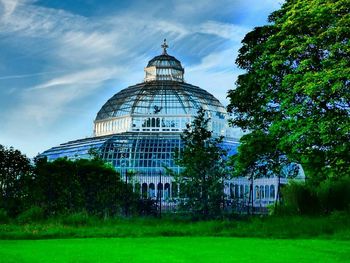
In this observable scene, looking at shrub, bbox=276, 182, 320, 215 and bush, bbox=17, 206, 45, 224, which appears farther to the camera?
shrub, bbox=276, 182, 320, 215

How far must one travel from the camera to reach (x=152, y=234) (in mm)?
18031

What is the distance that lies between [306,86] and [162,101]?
159 feet

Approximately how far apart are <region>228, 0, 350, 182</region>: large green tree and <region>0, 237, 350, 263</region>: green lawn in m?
5.75

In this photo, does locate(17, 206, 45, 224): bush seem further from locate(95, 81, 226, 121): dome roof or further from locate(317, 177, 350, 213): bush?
locate(95, 81, 226, 121): dome roof

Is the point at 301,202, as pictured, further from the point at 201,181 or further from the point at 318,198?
the point at 201,181

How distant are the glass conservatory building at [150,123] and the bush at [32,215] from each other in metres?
30.8

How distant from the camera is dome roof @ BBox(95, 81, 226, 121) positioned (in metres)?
66.4

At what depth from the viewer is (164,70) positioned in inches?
3014

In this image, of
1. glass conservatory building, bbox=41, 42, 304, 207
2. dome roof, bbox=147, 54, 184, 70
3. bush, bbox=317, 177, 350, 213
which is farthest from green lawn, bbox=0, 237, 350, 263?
dome roof, bbox=147, 54, 184, 70

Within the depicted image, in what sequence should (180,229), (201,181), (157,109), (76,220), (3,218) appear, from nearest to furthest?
(180,229), (76,220), (3,218), (201,181), (157,109)

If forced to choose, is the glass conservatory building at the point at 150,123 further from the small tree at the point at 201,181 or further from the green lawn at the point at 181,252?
the green lawn at the point at 181,252

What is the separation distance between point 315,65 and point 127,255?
1210 centimetres

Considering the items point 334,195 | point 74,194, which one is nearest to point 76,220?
point 74,194

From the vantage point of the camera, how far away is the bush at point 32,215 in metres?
21.4
